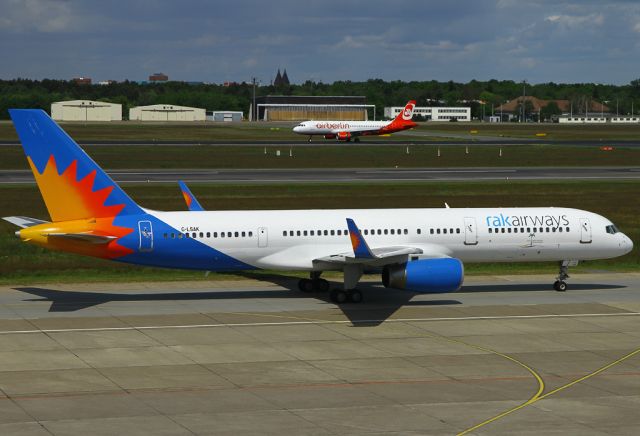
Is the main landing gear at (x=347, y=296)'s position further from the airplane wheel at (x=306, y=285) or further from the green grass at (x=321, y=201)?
the green grass at (x=321, y=201)

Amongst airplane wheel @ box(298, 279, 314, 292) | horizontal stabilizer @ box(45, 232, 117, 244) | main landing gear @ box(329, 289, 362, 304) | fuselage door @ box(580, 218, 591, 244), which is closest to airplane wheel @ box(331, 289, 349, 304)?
main landing gear @ box(329, 289, 362, 304)

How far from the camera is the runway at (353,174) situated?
95250 mm

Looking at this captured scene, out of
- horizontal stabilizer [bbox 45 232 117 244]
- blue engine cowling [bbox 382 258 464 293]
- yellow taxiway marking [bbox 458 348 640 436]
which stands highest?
horizontal stabilizer [bbox 45 232 117 244]

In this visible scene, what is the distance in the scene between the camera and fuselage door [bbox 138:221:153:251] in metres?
42.0

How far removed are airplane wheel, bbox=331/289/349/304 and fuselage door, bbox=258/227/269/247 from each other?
3.51 m

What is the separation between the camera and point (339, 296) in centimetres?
4381

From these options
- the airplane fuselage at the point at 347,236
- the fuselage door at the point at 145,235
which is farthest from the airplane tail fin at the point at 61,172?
the airplane fuselage at the point at 347,236

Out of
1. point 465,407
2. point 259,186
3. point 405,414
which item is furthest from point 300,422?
point 259,186

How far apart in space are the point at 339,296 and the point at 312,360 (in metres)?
10.3

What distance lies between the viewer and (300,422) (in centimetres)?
2670

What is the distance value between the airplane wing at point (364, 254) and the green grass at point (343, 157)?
6935cm

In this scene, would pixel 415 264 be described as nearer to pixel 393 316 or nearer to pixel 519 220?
pixel 393 316

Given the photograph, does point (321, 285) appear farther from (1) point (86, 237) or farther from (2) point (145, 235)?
(1) point (86, 237)

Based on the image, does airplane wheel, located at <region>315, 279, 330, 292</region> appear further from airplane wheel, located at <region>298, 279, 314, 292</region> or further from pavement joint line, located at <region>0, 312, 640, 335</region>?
pavement joint line, located at <region>0, 312, 640, 335</region>
